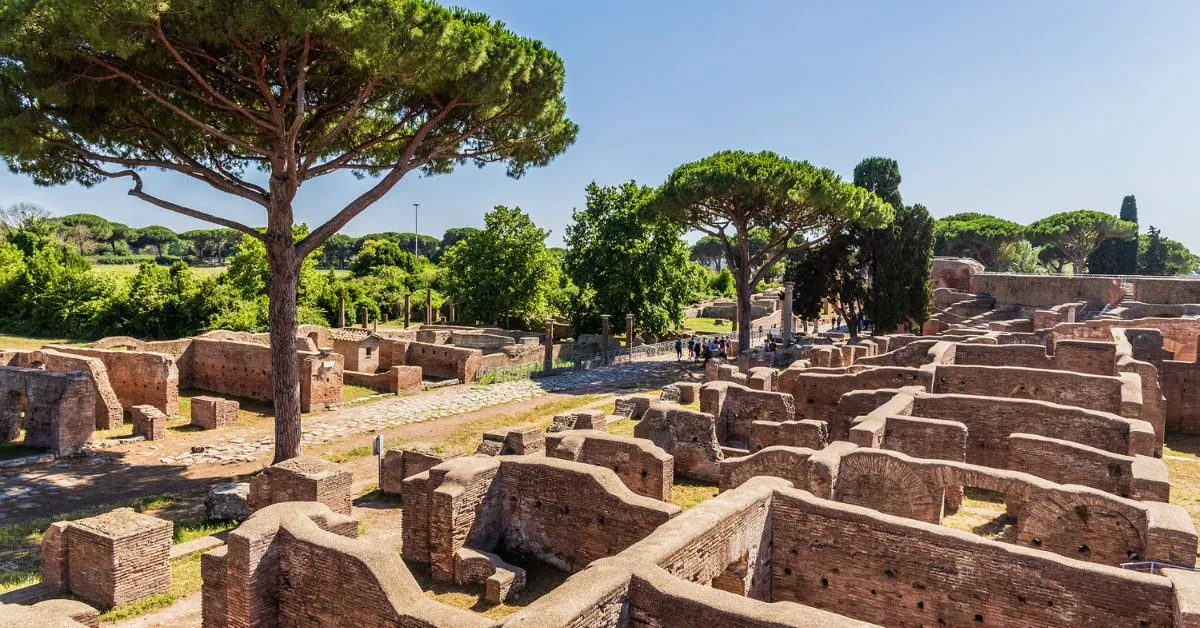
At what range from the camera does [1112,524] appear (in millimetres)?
8344

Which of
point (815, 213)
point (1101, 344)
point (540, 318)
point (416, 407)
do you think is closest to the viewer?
point (1101, 344)

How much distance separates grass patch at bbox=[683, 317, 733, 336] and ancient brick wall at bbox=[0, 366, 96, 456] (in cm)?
3852

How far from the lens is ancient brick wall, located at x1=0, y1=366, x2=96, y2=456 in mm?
16578

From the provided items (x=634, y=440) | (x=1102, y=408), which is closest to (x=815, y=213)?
(x=1102, y=408)

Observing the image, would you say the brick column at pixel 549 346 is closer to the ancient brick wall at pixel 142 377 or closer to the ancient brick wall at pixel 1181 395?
the ancient brick wall at pixel 142 377

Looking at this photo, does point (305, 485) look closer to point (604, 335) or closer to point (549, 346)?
point (549, 346)

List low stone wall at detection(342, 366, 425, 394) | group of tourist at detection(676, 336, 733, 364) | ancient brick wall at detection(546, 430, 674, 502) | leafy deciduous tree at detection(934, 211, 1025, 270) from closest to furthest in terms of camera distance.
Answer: ancient brick wall at detection(546, 430, 674, 502) → low stone wall at detection(342, 366, 425, 394) → group of tourist at detection(676, 336, 733, 364) → leafy deciduous tree at detection(934, 211, 1025, 270)

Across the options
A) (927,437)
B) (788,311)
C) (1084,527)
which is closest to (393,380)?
(927,437)

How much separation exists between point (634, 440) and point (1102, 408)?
399 inches

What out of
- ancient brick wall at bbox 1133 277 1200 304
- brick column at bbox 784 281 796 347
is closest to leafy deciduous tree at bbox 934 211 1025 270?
ancient brick wall at bbox 1133 277 1200 304

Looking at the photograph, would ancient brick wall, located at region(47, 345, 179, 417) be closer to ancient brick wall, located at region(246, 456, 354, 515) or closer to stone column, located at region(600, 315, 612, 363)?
ancient brick wall, located at region(246, 456, 354, 515)

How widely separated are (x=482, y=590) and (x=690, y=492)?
559 centimetres

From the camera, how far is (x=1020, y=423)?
1277 cm

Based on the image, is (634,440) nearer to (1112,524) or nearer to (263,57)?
(1112,524)
